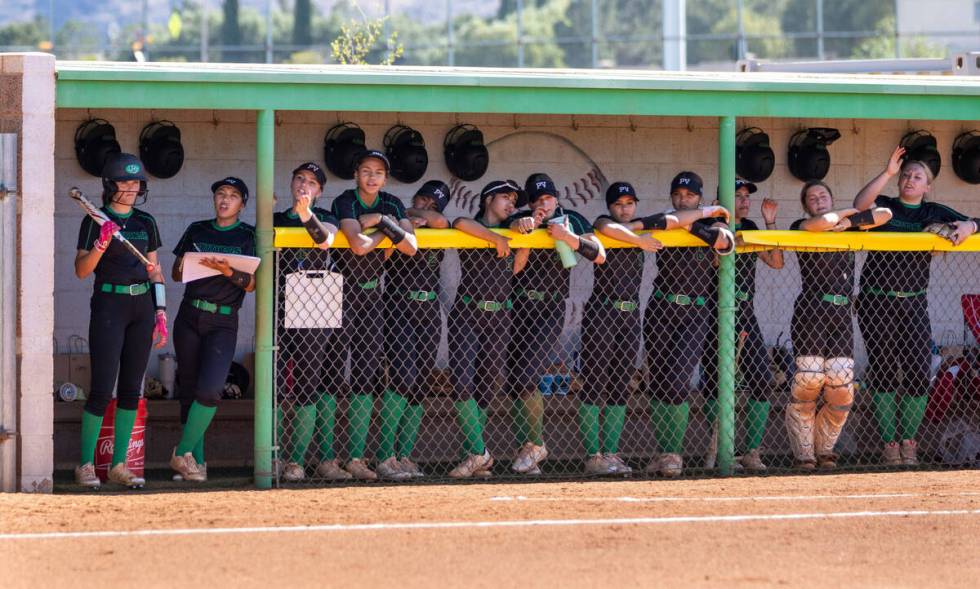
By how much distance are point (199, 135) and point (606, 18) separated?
800 inches

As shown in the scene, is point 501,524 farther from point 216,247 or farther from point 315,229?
point 216,247

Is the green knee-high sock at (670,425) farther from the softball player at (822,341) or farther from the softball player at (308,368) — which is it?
the softball player at (308,368)

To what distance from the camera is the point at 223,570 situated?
243 inches

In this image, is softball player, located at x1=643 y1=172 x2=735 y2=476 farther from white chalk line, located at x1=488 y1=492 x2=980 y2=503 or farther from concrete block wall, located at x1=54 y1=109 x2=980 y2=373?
concrete block wall, located at x1=54 y1=109 x2=980 y2=373

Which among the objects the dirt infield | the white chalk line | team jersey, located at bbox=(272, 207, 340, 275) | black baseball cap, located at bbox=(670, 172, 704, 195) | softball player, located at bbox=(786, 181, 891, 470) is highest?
black baseball cap, located at bbox=(670, 172, 704, 195)

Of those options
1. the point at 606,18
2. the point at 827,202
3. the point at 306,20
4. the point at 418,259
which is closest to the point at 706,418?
the point at 827,202

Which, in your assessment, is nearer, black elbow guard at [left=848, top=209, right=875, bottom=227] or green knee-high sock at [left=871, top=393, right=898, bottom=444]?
black elbow guard at [left=848, top=209, right=875, bottom=227]

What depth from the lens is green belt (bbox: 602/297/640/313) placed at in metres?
9.06

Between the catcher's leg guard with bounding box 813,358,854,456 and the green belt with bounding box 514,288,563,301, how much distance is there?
1.82m

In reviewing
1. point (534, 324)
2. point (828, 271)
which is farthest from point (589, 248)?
point (828, 271)

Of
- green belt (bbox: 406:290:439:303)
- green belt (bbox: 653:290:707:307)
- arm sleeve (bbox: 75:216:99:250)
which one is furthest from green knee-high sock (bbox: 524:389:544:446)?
arm sleeve (bbox: 75:216:99:250)

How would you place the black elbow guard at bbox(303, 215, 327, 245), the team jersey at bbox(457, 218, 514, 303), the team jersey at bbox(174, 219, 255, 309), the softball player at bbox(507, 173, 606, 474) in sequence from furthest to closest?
1. the softball player at bbox(507, 173, 606, 474)
2. the team jersey at bbox(457, 218, 514, 303)
3. the team jersey at bbox(174, 219, 255, 309)
4. the black elbow guard at bbox(303, 215, 327, 245)

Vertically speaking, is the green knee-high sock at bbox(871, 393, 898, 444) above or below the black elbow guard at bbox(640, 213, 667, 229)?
below

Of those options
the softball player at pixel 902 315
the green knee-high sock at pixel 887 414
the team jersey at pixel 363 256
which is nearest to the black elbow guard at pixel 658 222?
the softball player at pixel 902 315
